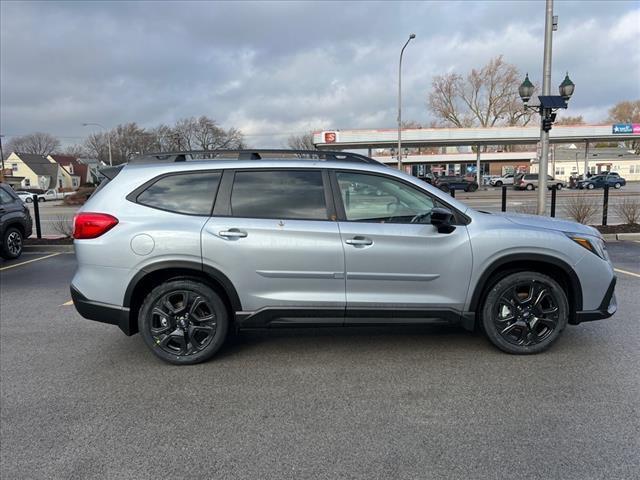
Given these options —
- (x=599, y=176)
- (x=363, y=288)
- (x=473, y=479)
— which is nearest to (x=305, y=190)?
(x=363, y=288)

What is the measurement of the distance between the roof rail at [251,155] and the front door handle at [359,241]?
802mm

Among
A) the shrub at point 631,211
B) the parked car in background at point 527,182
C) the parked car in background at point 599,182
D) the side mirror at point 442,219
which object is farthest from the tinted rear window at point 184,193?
the parked car in background at point 599,182

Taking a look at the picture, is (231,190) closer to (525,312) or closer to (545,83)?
(525,312)

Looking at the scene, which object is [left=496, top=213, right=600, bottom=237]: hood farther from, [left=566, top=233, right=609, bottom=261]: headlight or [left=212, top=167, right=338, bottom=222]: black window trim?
[left=212, top=167, right=338, bottom=222]: black window trim

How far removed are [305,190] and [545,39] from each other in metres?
12.0

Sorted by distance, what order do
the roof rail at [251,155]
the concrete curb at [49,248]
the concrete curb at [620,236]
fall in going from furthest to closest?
1. the concrete curb at [49,248]
2. the concrete curb at [620,236]
3. the roof rail at [251,155]

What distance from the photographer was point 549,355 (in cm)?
410

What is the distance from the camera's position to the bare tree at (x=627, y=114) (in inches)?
3191

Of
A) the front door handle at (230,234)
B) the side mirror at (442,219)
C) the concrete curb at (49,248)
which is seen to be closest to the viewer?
the side mirror at (442,219)

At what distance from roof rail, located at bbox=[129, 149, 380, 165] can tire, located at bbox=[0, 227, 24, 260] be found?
7044 millimetres

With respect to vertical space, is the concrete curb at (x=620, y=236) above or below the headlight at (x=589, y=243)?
below

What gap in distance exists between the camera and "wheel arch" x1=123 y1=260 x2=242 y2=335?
385cm

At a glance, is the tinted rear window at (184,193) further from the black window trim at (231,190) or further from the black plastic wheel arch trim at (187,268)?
the black plastic wheel arch trim at (187,268)

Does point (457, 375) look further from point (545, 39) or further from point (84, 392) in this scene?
point (545, 39)
